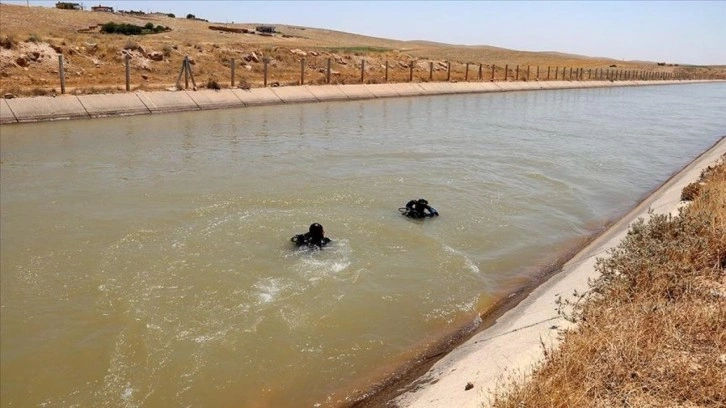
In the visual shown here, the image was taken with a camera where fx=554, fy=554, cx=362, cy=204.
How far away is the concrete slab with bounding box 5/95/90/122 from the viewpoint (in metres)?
22.7

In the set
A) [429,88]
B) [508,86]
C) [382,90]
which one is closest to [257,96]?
[382,90]

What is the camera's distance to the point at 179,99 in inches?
1106

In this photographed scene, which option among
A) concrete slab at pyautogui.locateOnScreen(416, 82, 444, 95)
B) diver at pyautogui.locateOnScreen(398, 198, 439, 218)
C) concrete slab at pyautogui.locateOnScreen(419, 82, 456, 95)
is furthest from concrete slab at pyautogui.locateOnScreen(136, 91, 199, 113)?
concrete slab at pyautogui.locateOnScreen(419, 82, 456, 95)

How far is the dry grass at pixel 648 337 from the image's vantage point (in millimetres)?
3674

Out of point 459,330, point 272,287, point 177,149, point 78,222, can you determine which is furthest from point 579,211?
point 177,149

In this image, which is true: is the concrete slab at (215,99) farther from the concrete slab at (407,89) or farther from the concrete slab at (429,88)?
the concrete slab at (429,88)

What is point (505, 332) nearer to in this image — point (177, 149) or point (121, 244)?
point (121, 244)

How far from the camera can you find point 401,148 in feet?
65.7

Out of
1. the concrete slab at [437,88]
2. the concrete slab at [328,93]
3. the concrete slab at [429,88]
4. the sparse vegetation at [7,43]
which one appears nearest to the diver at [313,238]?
the concrete slab at [328,93]

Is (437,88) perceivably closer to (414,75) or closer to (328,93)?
(414,75)

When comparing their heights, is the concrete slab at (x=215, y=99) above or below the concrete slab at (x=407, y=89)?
below

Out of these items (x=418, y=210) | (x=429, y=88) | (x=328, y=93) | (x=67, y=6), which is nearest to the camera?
(x=418, y=210)

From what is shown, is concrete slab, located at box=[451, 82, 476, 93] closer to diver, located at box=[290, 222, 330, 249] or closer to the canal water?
the canal water

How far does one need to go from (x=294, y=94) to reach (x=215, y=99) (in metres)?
5.92
